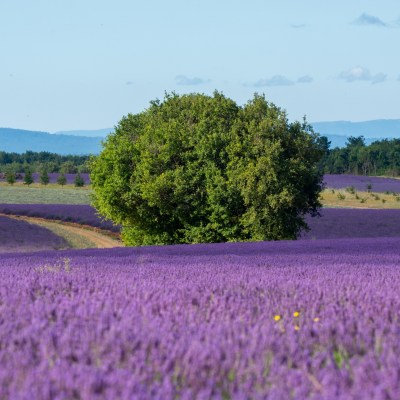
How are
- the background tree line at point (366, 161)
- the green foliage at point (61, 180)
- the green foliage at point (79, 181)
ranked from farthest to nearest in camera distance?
the background tree line at point (366, 161) < the green foliage at point (61, 180) < the green foliage at point (79, 181)

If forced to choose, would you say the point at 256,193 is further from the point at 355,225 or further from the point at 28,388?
the point at 28,388

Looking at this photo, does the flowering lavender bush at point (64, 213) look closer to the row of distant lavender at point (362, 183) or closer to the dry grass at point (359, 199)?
the dry grass at point (359, 199)

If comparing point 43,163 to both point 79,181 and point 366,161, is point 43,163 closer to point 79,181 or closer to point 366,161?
point 79,181

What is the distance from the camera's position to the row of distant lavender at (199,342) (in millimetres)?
2227

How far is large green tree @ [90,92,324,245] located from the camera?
3466 cm

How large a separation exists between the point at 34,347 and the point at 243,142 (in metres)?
33.2

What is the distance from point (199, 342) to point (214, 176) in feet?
107

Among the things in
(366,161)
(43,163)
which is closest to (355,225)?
(366,161)

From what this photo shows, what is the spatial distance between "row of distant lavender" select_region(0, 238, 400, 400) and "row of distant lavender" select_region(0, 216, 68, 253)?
30.5 metres

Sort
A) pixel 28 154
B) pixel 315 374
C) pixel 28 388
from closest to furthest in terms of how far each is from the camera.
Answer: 1. pixel 28 388
2. pixel 315 374
3. pixel 28 154

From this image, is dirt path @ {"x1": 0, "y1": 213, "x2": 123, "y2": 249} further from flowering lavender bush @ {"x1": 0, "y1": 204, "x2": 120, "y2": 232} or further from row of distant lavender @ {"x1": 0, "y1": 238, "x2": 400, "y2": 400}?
row of distant lavender @ {"x1": 0, "y1": 238, "x2": 400, "y2": 400}

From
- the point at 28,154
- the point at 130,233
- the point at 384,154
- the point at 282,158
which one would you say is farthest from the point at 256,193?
the point at 28,154

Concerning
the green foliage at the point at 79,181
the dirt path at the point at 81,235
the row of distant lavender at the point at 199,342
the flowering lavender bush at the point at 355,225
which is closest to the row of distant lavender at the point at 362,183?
the flowering lavender bush at the point at 355,225

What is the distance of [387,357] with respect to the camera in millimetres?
2658
